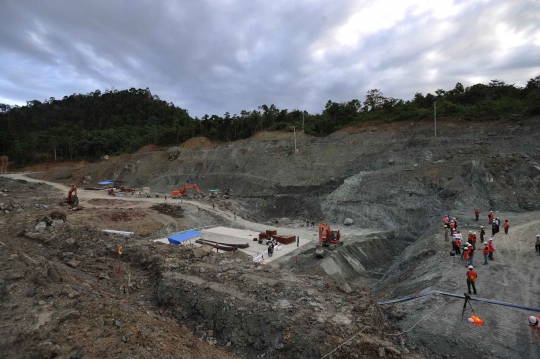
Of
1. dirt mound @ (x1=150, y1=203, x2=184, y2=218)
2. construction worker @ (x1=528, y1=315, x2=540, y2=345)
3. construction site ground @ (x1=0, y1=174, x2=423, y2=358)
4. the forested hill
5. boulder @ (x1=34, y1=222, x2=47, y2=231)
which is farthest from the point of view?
the forested hill

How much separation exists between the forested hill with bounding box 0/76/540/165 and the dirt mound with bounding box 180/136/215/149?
70.7 inches

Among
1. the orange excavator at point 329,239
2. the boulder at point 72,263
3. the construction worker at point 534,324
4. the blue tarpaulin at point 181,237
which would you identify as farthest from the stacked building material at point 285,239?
the construction worker at point 534,324

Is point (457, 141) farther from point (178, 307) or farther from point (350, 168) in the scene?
point (178, 307)

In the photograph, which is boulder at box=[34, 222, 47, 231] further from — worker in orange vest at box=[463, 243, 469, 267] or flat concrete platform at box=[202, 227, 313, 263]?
worker in orange vest at box=[463, 243, 469, 267]

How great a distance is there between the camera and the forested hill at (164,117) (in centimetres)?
3901

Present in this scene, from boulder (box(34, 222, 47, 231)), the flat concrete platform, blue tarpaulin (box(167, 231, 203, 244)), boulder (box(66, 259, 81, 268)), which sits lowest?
the flat concrete platform

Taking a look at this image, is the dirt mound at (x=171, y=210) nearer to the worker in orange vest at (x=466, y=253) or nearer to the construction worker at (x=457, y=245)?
the construction worker at (x=457, y=245)

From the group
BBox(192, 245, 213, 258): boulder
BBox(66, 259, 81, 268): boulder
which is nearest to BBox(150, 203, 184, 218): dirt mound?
BBox(192, 245, 213, 258): boulder

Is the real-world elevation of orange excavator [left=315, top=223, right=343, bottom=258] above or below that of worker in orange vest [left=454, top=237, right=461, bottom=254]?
below

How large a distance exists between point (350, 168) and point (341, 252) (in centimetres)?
1654

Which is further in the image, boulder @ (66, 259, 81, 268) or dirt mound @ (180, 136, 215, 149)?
dirt mound @ (180, 136, 215, 149)

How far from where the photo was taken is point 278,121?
54812 millimetres

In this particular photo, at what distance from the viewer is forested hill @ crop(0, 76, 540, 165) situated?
39013 millimetres

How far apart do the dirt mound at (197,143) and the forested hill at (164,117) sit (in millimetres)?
1796
